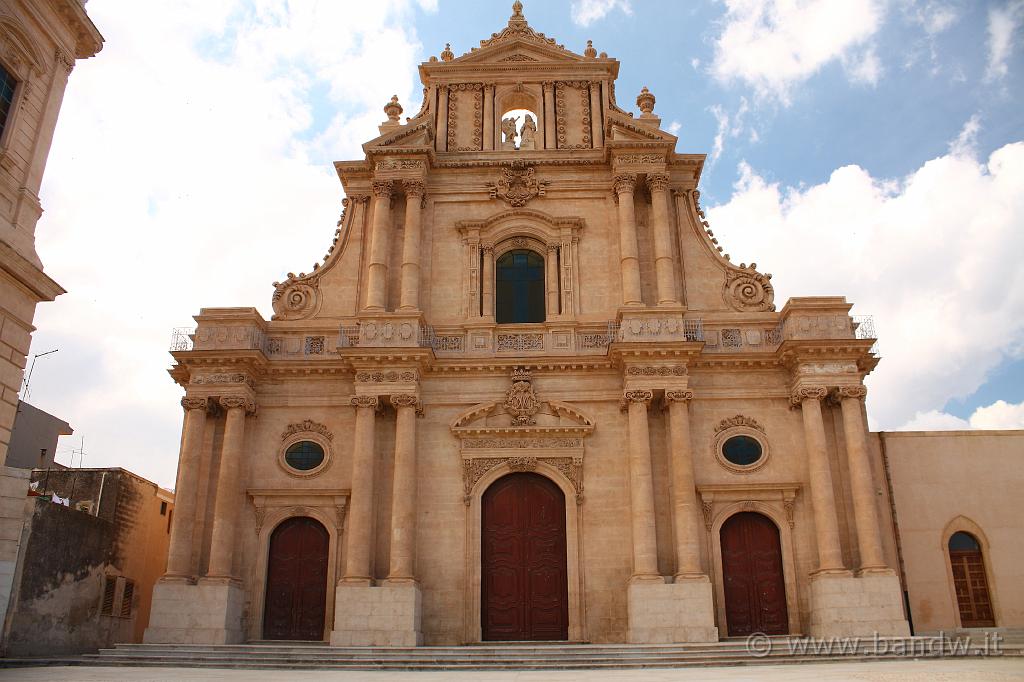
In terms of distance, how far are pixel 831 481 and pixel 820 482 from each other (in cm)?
43

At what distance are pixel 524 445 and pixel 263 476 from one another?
6.70m

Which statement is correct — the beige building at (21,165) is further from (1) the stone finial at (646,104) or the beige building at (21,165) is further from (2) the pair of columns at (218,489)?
(1) the stone finial at (646,104)

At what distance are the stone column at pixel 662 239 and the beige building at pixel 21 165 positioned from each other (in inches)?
574

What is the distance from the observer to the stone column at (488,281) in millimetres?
24266

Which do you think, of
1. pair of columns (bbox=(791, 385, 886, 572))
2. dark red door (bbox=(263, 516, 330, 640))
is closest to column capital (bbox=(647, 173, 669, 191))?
pair of columns (bbox=(791, 385, 886, 572))

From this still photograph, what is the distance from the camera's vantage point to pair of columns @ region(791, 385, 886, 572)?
20.5 m

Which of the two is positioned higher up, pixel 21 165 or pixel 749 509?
pixel 21 165

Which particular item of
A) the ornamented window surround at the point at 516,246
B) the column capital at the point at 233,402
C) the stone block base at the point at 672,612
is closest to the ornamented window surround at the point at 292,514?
the column capital at the point at 233,402

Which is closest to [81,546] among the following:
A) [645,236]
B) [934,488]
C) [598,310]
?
[598,310]

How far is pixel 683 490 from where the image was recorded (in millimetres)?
21078

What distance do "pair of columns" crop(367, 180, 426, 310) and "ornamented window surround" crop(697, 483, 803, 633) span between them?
29.8 feet

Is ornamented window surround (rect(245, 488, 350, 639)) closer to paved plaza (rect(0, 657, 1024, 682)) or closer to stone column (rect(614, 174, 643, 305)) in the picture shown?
paved plaza (rect(0, 657, 1024, 682))

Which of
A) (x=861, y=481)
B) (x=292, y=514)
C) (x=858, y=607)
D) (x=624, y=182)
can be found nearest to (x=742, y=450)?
(x=861, y=481)

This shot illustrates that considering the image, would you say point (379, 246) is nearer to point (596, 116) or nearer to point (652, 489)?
point (596, 116)
